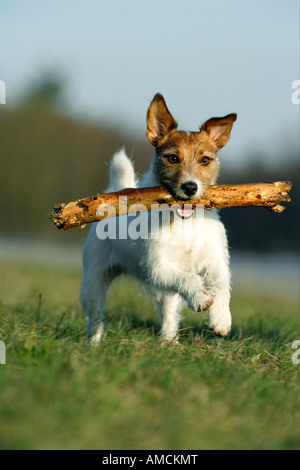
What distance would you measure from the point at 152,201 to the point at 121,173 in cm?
139

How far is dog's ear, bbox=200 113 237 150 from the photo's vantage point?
204 inches

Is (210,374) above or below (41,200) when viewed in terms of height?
below

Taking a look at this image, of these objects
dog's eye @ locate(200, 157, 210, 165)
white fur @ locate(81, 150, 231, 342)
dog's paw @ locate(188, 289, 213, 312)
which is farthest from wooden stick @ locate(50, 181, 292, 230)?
dog's paw @ locate(188, 289, 213, 312)

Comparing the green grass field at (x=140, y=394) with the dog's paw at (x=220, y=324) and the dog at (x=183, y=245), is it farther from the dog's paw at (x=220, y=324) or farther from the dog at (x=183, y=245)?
the dog at (x=183, y=245)

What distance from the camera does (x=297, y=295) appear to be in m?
13.1

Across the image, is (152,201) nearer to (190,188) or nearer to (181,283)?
(190,188)

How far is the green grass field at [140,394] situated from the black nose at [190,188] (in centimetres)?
118

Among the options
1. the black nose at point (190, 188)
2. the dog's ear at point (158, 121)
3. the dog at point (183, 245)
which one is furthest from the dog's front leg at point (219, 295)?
the dog's ear at point (158, 121)

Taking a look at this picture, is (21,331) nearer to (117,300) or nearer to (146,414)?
(146,414)

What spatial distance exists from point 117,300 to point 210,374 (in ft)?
14.6

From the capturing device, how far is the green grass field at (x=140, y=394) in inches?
102

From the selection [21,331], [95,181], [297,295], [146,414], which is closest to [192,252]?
[21,331]

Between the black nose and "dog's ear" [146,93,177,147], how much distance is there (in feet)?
2.80

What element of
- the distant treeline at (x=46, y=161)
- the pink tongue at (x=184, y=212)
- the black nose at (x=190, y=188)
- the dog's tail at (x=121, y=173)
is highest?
the distant treeline at (x=46, y=161)
